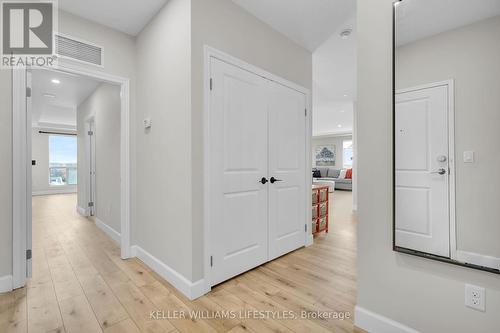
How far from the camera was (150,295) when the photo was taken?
6.09 feet

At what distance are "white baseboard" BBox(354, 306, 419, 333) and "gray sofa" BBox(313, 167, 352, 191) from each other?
847 centimetres

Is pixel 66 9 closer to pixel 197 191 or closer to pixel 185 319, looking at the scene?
pixel 197 191

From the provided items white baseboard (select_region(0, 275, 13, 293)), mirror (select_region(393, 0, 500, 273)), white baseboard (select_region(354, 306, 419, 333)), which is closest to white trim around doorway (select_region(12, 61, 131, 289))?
white baseboard (select_region(0, 275, 13, 293))

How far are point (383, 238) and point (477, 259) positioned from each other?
0.41m

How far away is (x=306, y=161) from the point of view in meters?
2.97

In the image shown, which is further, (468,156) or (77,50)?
(77,50)

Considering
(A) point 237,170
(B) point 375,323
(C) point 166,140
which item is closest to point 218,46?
(C) point 166,140

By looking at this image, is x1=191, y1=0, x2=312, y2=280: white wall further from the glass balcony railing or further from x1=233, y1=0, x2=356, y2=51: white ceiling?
the glass balcony railing

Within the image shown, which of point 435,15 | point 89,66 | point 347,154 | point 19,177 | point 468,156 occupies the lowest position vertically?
point 19,177

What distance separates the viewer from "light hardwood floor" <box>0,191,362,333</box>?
4.97ft

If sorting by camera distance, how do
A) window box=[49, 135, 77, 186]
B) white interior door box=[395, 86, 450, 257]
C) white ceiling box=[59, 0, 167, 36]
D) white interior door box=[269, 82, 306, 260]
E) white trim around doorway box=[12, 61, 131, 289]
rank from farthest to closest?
window box=[49, 135, 77, 186] → white interior door box=[269, 82, 306, 260] → white ceiling box=[59, 0, 167, 36] → white trim around doorway box=[12, 61, 131, 289] → white interior door box=[395, 86, 450, 257]

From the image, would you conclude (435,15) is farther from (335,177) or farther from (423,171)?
(335,177)

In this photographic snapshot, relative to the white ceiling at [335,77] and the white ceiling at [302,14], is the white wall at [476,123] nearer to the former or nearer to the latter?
the white ceiling at [302,14]

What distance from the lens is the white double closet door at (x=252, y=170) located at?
2004 millimetres
